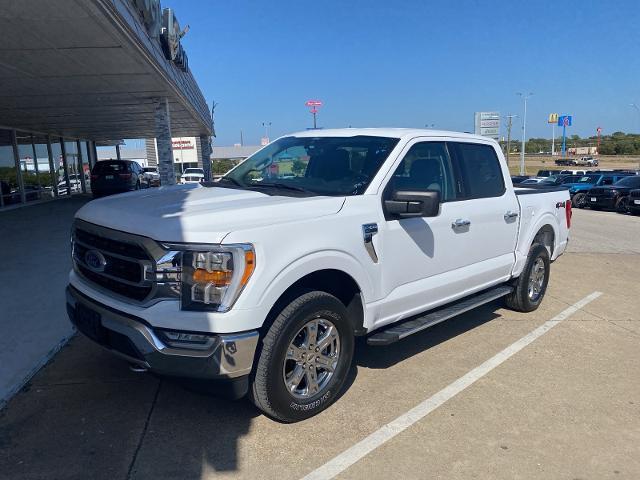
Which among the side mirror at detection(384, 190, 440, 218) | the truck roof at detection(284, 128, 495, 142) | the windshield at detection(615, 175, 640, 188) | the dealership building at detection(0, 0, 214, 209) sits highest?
the dealership building at detection(0, 0, 214, 209)

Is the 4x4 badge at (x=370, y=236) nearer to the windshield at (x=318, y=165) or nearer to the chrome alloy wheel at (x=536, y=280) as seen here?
the windshield at (x=318, y=165)

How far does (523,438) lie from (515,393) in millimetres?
A: 659

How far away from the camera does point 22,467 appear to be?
297 cm

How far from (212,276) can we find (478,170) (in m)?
3.11

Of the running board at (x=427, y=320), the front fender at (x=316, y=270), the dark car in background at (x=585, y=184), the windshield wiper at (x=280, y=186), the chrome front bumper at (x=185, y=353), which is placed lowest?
the dark car in background at (x=585, y=184)

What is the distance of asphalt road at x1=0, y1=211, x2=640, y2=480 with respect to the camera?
3.01m

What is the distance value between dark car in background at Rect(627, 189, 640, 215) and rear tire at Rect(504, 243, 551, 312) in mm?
15060

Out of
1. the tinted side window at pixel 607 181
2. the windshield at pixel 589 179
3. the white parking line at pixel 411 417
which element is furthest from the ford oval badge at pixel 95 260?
the windshield at pixel 589 179

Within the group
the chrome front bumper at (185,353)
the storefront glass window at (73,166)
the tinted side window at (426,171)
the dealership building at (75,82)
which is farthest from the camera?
the storefront glass window at (73,166)

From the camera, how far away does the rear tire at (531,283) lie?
5.70 metres

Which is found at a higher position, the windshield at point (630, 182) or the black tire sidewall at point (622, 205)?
the windshield at point (630, 182)

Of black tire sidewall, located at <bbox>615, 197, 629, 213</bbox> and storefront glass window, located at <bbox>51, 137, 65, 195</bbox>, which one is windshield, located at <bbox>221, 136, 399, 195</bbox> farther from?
storefront glass window, located at <bbox>51, 137, 65, 195</bbox>

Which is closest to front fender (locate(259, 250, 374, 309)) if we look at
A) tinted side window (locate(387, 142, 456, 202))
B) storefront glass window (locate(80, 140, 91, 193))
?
tinted side window (locate(387, 142, 456, 202))

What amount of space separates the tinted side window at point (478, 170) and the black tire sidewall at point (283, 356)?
189cm
